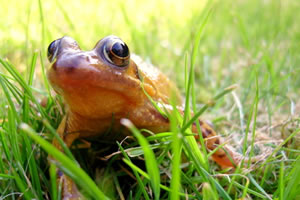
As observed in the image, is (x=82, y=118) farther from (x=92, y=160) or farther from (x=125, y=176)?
(x=125, y=176)

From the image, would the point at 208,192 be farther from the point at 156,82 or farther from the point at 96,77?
the point at 156,82

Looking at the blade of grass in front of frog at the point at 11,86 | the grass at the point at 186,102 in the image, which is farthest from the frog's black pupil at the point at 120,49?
the blade of grass in front of frog at the point at 11,86

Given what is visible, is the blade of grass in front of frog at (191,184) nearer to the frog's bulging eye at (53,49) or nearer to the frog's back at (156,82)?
the frog's back at (156,82)

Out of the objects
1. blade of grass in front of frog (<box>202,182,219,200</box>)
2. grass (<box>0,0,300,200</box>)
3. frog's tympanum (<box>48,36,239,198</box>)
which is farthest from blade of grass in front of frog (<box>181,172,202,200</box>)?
frog's tympanum (<box>48,36,239,198</box>)

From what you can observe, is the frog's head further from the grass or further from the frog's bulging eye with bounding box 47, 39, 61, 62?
the grass

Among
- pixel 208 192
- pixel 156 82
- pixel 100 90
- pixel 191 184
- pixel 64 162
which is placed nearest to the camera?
pixel 64 162

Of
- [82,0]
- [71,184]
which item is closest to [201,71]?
[71,184]

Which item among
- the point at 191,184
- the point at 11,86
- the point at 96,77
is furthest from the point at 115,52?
the point at 191,184
